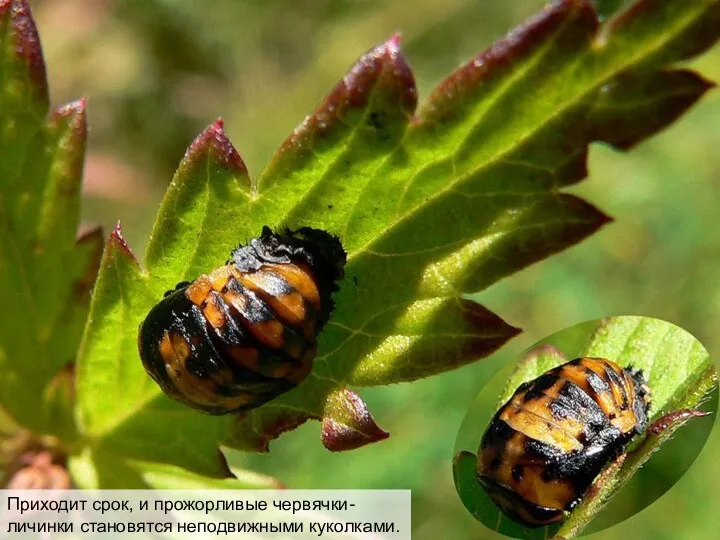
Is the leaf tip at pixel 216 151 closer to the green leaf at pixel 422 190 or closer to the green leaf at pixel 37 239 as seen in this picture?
the green leaf at pixel 422 190

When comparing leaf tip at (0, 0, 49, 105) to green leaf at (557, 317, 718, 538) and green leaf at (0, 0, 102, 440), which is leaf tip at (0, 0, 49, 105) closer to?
green leaf at (0, 0, 102, 440)

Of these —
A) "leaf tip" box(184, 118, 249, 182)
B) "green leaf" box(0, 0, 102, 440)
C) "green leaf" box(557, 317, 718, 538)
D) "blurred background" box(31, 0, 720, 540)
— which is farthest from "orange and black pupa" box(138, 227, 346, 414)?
"blurred background" box(31, 0, 720, 540)

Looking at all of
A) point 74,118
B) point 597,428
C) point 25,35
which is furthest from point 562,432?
point 25,35

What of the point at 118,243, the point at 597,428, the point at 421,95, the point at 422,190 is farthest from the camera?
the point at 421,95

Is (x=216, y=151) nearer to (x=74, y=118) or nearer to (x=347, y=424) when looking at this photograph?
(x=74, y=118)

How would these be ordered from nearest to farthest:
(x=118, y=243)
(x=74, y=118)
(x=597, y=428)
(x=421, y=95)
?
1. (x=597, y=428)
2. (x=118, y=243)
3. (x=74, y=118)
4. (x=421, y=95)

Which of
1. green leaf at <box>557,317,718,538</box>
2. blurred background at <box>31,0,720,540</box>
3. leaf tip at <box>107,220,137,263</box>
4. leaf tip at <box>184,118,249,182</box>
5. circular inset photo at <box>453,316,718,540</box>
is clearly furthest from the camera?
blurred background at <box>31,0,720,540</box>

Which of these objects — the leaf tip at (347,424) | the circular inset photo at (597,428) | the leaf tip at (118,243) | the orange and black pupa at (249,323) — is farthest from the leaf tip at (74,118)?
the circular inset photo at (597,428)

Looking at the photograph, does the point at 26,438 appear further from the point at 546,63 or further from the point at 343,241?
the point at 546,63
